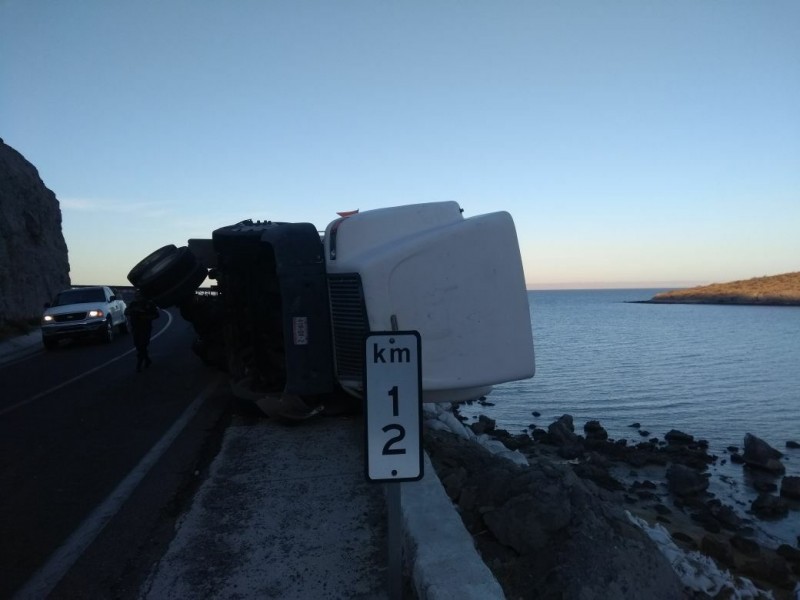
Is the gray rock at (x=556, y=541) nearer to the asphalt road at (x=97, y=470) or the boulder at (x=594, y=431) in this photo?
the asphalt road at (x=97, y=470)

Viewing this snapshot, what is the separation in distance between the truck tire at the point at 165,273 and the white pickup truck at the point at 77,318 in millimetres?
13019

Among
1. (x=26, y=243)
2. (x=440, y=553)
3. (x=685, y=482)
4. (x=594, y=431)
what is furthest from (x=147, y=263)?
(x=26, y=243)

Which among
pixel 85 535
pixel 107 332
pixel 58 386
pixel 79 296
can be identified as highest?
pixel 79 296

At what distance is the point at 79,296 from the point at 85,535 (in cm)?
1913

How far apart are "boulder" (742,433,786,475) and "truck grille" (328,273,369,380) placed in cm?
1331

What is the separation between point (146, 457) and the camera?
7137 mm

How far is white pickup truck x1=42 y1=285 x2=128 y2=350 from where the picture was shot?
20.6m

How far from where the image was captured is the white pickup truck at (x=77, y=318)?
2061 centimetres

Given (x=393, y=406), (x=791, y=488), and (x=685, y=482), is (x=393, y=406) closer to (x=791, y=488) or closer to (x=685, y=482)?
(x=685, y=482)

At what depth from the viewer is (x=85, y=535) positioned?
506 centimetres

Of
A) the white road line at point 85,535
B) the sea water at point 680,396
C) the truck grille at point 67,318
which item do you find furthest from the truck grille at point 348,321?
the truck grille at point 67,318

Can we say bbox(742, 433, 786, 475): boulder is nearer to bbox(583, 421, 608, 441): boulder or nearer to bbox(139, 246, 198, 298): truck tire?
bbox(583, 421, 608, 441): boulder

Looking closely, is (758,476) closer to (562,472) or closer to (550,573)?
(562,472)

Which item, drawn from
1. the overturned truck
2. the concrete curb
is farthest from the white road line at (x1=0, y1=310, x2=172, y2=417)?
the concrete curb
